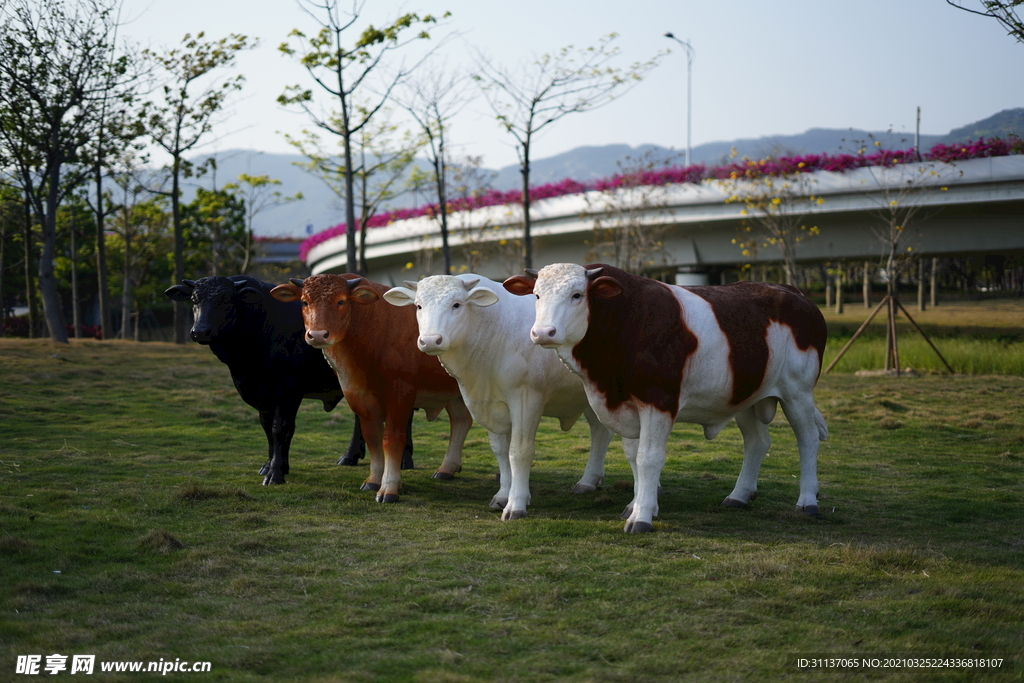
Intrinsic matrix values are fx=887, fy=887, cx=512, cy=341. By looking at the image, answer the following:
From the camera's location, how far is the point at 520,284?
22.5ft

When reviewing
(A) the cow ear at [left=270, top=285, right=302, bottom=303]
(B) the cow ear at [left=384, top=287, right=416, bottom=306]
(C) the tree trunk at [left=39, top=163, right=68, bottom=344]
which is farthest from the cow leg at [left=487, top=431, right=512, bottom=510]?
(C) the tree trunk at [left=39, top=163, right=68, bottom=344]

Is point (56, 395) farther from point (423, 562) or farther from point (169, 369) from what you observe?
point (423, 562)

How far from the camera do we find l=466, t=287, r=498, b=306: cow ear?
660cm

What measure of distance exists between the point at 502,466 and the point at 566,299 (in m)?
1.87

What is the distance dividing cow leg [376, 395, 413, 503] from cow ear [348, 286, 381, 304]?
847 millimetres

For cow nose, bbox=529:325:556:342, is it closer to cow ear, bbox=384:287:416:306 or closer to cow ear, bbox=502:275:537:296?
cow ear, bbox=502:275:537:296

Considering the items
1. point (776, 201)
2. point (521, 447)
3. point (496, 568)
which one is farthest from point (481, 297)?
point (776, 201)

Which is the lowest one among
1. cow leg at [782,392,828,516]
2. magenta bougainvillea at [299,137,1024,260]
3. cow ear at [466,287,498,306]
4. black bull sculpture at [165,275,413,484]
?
cow leg at [782,392,828,516]

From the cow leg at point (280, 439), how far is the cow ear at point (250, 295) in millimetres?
974

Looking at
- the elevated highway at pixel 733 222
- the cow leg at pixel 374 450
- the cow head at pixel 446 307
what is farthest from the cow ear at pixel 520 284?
the elevated highway at pixel 733 222

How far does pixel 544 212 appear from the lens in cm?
2508

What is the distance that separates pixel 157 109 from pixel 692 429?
18243mm

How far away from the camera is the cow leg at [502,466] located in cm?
716

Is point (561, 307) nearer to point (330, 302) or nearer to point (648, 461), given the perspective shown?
point (648, 461)
